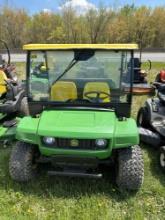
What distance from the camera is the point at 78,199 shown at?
11.1 ft

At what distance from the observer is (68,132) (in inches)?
→ 128

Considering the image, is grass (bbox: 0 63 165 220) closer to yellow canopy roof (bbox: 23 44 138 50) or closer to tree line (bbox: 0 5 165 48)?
yellow canopy roof (bbox: 23 44 138 50)

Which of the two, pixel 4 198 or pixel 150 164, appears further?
pixel 150 164

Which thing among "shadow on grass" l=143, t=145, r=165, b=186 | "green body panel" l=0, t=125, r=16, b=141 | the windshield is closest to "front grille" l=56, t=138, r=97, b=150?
the windshield

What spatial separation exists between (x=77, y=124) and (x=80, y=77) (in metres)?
0.74

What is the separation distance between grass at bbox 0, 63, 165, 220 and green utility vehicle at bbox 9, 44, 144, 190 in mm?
144

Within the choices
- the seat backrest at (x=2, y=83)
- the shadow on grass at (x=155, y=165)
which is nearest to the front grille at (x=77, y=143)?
the shadow on grass at (x=155, y=165)

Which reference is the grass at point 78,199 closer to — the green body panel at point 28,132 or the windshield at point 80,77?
the green body panel at point 28,132

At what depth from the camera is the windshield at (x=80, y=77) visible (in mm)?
3760

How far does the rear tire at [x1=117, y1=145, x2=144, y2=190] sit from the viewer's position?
3328 millimetres

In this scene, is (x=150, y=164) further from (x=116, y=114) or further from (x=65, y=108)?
(x=65, y=108)

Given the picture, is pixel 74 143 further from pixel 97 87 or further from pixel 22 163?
pixel 97 87

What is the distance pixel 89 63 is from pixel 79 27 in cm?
3238

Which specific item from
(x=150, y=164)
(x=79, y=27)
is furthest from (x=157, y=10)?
(x=150, y=164)
